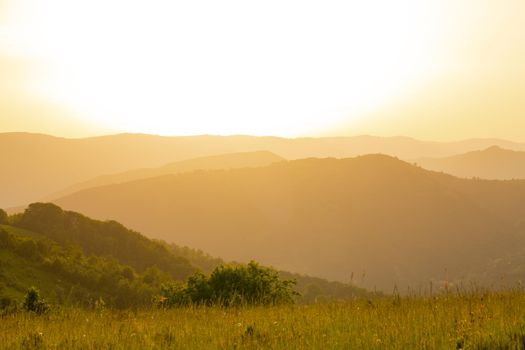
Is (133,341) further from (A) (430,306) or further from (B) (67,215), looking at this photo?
(B) (67,215)

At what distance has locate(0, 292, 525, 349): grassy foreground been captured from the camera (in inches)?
267

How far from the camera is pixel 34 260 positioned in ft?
253

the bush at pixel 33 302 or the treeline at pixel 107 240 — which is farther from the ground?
the bush at pixel 33 302

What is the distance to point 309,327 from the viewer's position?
8.33m

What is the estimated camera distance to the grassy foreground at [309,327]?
677 cm

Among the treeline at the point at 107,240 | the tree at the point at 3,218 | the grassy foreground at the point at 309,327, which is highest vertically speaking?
the grassy foreground at the point at 309,327

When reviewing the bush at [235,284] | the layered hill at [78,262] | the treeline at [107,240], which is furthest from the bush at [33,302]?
the treeline at [107,240]

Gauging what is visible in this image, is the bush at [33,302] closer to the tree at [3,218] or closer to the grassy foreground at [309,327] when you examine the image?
the grassy foreground at [309,327]

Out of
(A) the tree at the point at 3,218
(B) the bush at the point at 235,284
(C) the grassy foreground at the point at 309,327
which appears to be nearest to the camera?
(C) the grassy foreground at the point at 309,327

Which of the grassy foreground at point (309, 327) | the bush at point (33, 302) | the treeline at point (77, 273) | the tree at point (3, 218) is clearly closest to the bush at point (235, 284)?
the bush at point (33, 302)

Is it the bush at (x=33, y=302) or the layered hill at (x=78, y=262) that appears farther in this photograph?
the layered hill at (x=78, y=262)

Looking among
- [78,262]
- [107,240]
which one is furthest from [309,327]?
[107,240]

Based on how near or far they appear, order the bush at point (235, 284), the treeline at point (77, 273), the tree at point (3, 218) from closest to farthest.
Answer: the bush at point (235, 284) → the treeline at point (77, 273) → the tree at point (3, 218)

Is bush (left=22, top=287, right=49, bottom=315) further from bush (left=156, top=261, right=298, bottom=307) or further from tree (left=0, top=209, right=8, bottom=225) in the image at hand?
tree (left=0, top=209, right=8, bottom=225)
